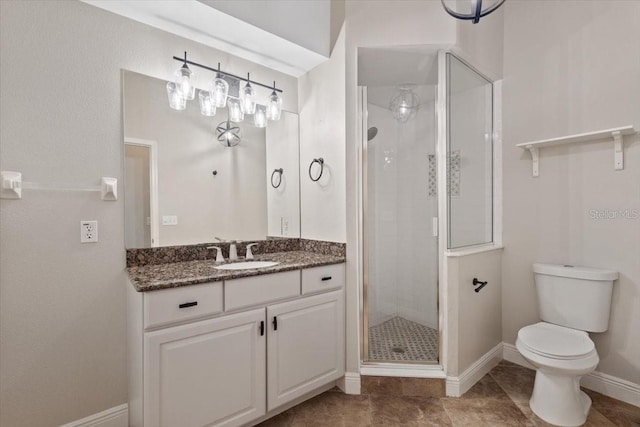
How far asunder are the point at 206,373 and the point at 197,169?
124cm

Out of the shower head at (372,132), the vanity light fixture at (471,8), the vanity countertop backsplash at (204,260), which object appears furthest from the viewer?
the shower head at (372,132)

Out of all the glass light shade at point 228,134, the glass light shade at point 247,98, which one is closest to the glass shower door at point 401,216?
the glass light shade at point 247,98

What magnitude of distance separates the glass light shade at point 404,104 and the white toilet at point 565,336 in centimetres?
165

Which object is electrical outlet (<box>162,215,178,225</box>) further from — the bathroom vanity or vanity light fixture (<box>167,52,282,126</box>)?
vanity light fixture (<box>167,52,282,126</box>)

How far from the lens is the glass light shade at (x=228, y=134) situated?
214 centimetres

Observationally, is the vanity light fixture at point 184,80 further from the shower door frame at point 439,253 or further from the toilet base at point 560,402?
the toilet base at point 560,402

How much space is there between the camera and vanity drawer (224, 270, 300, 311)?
1.58 meters

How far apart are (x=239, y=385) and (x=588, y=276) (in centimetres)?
226

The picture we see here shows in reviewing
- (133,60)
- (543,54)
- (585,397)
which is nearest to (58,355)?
(133,60)

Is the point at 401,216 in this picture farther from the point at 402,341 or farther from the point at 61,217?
the point at 61,217

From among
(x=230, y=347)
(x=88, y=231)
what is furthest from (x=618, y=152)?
(x=88, y=231)

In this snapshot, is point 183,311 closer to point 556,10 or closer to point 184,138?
point 184,138

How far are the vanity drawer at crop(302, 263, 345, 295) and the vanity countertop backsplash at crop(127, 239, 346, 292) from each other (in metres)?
0.04

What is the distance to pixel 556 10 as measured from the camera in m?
2.28
